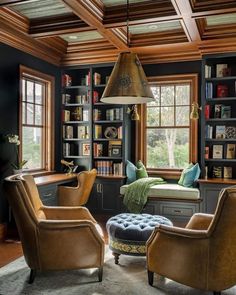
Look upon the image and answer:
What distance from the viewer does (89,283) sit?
308 cm

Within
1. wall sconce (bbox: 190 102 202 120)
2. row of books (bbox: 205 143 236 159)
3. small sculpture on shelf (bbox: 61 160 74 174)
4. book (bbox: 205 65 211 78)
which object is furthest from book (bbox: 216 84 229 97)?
small sculpture on shelf (bbox: 61 160 74 174)

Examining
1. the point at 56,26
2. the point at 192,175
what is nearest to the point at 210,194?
the point at 192,175

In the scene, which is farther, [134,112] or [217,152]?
[134,112]

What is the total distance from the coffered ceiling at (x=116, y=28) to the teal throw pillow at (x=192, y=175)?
6.23 ft

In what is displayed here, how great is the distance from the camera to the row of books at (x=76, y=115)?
618 centimetres

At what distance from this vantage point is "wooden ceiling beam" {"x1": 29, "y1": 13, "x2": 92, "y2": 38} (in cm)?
448

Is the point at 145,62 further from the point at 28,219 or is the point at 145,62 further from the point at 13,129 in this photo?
the point at 28,219

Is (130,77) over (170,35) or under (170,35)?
under

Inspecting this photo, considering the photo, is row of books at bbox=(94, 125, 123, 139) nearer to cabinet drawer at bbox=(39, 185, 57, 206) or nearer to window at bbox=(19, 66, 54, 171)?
window at bbox=(19, 66, 54, 171)

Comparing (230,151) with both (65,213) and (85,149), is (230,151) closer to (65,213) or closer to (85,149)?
(85,149)

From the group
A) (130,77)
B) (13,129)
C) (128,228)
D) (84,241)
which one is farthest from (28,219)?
(13,129)

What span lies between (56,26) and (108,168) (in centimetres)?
263

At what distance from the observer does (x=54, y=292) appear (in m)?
2.89

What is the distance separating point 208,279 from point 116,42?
12.6ft
